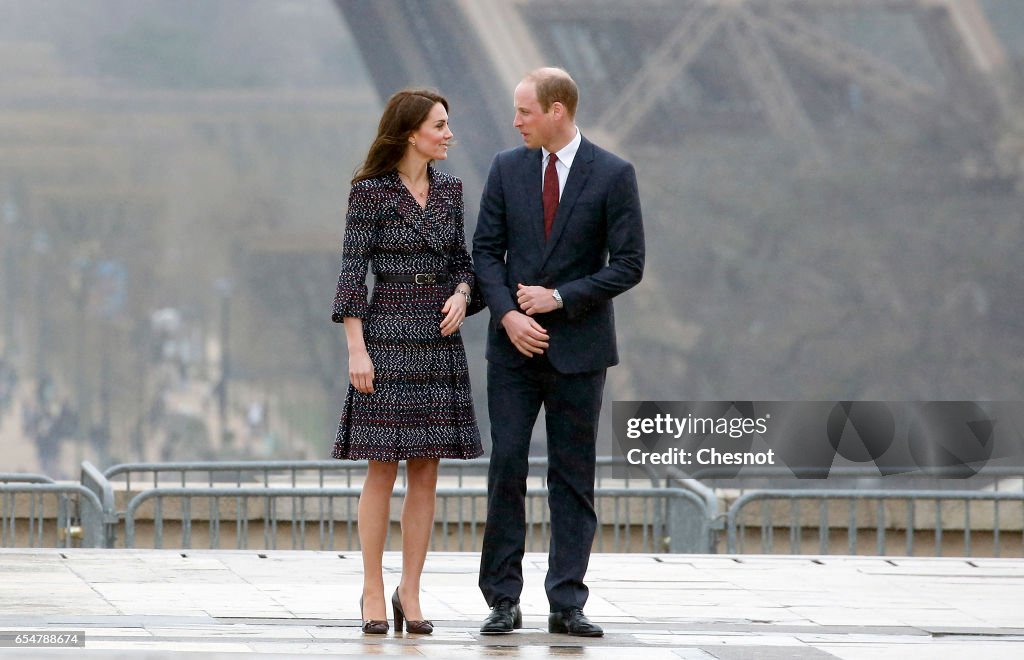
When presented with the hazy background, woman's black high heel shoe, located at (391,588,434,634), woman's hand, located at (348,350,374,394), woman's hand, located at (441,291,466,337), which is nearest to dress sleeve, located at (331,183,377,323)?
woman's hand, located at (348,350,374,394)

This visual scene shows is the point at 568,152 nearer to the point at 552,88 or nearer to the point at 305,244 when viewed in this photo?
the point at 552,88

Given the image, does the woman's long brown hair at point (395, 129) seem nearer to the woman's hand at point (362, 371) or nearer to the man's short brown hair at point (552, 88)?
the man's short brown hair at point (552, 88)

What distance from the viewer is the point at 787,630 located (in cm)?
478

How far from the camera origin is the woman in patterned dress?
459 centimetres

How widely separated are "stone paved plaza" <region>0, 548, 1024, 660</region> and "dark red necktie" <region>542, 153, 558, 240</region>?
1.08 m

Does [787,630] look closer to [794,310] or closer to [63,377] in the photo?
[794,310]

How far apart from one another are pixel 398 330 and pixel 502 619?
2.61 ft

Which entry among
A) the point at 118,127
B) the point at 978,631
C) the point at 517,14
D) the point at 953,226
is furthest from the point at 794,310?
the point at 978,631

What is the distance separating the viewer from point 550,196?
15.4ft

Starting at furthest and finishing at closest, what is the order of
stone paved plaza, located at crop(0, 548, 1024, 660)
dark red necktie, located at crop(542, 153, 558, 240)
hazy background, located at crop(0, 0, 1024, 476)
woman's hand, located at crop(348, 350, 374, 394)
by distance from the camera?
hazy background, located at crop(0, 0, 1024, 476)
dark red necktie, located at crop(542, 153, 558, 240)
woman's hand, located at crop(348, 350, 374, 394)
stone paved plaza, located at crop(0, 548, 1024, 660)

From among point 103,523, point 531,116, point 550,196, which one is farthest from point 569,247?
point 103,523

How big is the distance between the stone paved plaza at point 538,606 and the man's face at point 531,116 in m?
1.31

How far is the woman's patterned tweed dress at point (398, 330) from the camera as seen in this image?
4594 mm

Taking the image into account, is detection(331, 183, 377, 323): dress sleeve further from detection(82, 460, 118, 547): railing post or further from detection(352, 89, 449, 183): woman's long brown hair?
detection(82, 460, 118, 547): railing post
